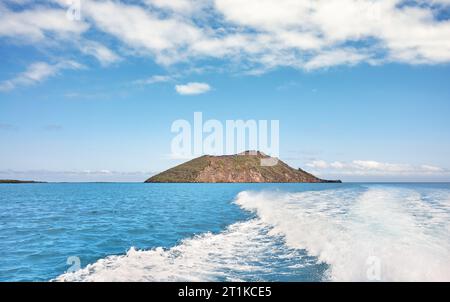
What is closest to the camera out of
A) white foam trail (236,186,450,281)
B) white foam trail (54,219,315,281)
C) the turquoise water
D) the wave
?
white foam trail (236,186,450,281)

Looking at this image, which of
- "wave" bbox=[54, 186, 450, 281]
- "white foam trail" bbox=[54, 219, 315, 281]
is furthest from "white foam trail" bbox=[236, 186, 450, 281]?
"white foam trail" bbox=[54, 219, 315, 281]

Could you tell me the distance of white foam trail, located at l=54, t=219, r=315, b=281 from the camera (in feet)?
42.3

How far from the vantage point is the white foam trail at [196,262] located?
12.9 m

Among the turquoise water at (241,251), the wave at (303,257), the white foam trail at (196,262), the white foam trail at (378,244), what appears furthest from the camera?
the white foam trail at (196,262)

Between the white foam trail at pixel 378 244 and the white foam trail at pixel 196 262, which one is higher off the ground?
the white foam trail at pixel 378 244

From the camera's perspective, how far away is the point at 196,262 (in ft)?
50.1

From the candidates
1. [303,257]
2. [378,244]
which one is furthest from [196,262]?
[378,244]

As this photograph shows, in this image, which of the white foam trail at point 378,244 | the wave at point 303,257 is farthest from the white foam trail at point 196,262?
the white foam trail at point 378,244

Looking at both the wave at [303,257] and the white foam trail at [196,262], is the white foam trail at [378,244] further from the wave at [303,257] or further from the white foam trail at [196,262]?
the white foam trail at [196,262]

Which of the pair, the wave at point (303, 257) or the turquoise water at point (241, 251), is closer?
the wave at point (303, 257)

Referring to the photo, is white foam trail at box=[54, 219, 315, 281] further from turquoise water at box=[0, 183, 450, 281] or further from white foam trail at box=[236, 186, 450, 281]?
white foam trail at box=[236, 186, 450, 281]
